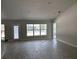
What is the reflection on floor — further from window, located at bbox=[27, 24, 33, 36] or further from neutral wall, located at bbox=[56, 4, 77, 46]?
window, located at bbox=[27, 24, 33, 36]

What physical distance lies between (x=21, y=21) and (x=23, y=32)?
1361mm

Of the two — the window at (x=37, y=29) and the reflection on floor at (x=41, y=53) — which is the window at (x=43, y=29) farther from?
the reflection on floor at (x=41, y=53)

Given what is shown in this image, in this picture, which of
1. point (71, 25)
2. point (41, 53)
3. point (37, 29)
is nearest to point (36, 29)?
point (37, 29)

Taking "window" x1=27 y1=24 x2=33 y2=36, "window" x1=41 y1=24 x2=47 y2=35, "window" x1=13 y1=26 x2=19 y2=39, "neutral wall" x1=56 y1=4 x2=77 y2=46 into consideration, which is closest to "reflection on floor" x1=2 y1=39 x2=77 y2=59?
"neutral wall" x1=56 y1=4 x2=77 y2=46

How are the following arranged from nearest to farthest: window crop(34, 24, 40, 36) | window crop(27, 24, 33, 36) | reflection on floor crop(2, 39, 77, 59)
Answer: reflection on floor crop(2, 39, 77, 59) → window crop(27, 24, 33, 36) → window crop(34, 24, 40, 36)

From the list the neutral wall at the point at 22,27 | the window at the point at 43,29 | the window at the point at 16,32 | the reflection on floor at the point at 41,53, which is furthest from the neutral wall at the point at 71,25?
the window at the point at 16,32

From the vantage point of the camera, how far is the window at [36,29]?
595 inches

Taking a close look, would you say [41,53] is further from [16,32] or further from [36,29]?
[36,29]

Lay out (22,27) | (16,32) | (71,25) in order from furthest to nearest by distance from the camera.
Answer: (22,27), (16,32), (71,25)

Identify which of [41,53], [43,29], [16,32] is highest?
[43,29]

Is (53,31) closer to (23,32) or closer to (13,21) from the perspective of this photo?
(23,32)

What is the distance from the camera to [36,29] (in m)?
15.4

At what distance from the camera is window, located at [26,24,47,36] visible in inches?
595

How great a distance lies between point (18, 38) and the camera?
48.1 feet
